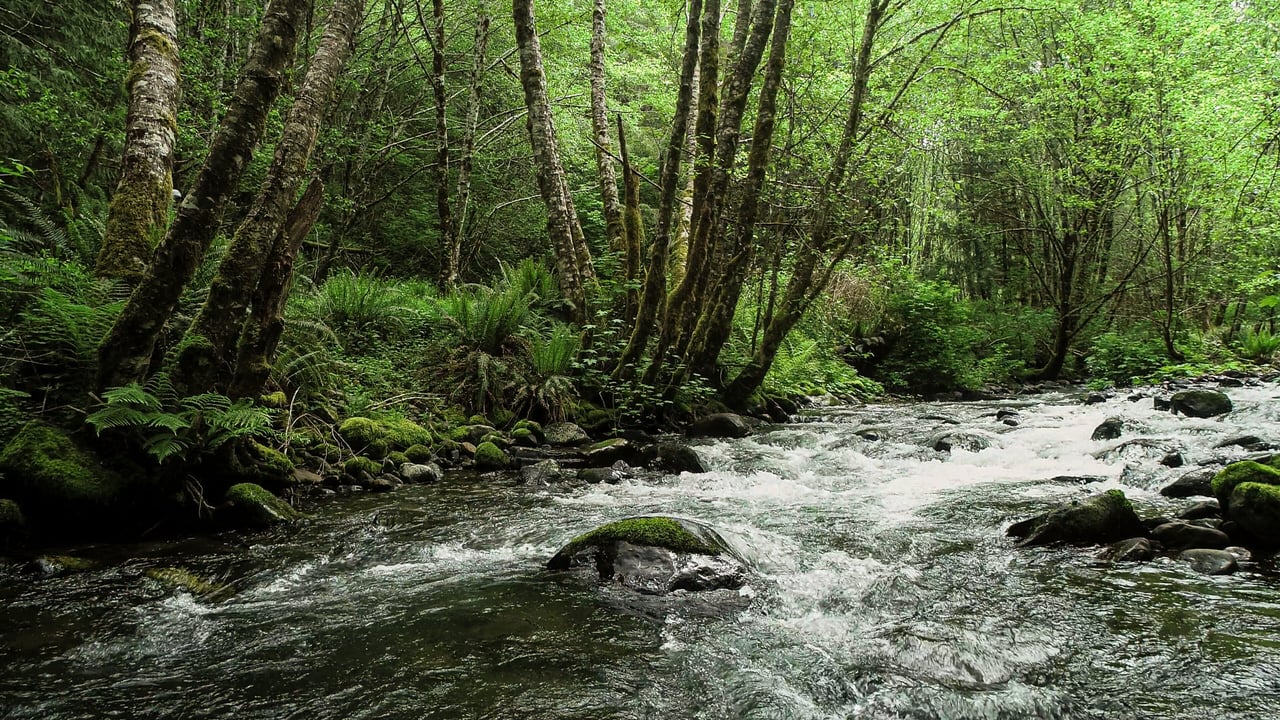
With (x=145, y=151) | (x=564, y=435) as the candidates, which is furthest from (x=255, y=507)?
(x=564, y=435)

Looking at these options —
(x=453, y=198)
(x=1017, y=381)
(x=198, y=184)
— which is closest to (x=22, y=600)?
(x=198, y=184)

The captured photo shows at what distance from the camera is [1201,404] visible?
30.6 ft

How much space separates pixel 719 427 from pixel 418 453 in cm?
418

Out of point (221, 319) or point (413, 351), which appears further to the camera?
point (413, 351)

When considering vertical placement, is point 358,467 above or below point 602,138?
below

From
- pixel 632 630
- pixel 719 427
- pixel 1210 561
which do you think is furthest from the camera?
pixel 719 427

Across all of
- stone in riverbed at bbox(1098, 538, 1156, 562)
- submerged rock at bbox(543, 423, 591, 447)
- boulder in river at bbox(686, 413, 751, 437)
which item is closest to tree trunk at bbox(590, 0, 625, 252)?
boulder in river at bbox(686, 413, 751, 437)

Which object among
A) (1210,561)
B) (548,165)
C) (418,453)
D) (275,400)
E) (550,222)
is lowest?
(1210,561)

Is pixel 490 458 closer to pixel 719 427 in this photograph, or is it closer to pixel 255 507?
pixel 255 507

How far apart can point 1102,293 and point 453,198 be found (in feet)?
55.5

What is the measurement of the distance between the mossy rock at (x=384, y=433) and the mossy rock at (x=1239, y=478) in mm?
6979

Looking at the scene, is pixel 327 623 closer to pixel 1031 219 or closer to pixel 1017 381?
pixel 1017 381

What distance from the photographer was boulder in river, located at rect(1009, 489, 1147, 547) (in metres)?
4.46

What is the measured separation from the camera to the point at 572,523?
5.23 metres
